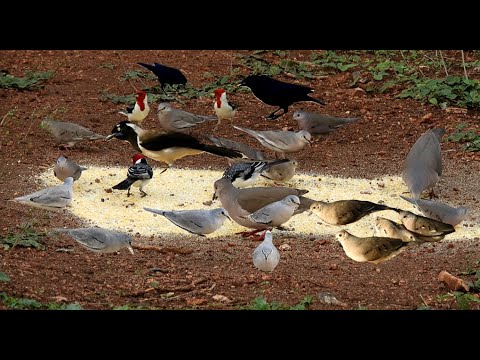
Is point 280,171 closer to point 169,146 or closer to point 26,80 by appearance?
point 169,146

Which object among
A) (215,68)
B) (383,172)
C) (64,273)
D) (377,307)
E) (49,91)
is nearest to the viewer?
(377,307)

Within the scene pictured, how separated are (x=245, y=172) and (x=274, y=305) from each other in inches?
90.0

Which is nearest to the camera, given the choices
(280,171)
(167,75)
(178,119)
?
(280,171)

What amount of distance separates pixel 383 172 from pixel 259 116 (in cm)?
169

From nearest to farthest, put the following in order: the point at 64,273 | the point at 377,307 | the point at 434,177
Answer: the point at 377,307 → the point at 64,273 → the point at 434,177

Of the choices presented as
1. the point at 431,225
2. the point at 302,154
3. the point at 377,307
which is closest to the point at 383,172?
the point at 302,154

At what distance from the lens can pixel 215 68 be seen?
10969 millimetres

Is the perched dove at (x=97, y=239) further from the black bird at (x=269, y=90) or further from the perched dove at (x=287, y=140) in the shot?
the black bird at (x=269, y=90)

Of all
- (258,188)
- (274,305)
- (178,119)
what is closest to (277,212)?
(258,188)

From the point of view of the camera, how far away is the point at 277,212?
6.48m

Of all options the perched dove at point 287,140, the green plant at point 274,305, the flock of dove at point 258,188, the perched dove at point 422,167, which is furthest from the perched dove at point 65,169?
the green plant at point 274,305

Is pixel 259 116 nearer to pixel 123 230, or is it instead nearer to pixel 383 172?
pixel 383 172

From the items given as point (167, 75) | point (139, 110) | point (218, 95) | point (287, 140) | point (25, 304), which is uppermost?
point (167, 75)

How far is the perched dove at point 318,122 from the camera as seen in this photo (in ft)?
28.9
